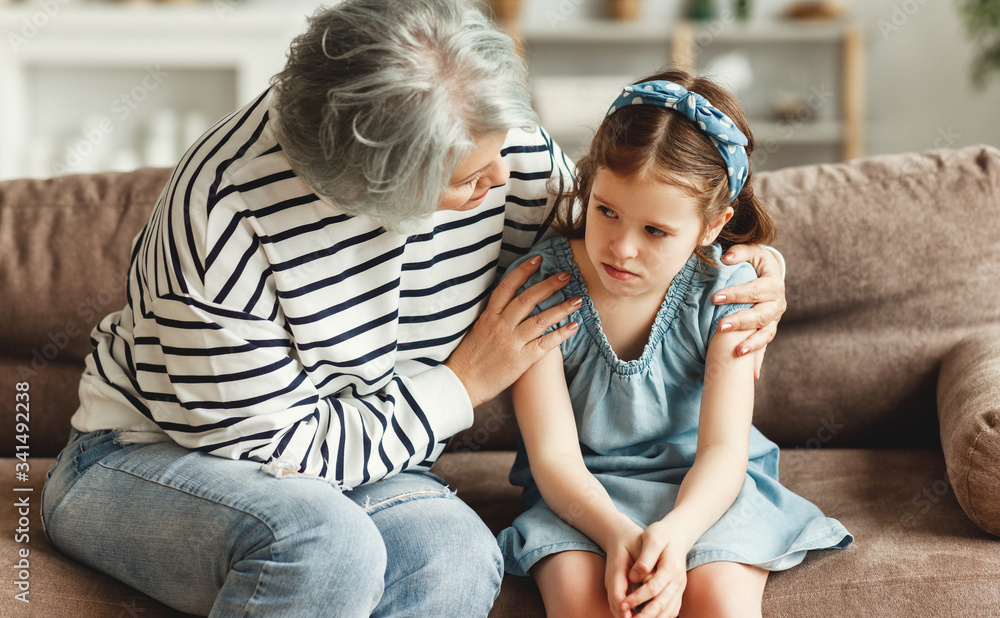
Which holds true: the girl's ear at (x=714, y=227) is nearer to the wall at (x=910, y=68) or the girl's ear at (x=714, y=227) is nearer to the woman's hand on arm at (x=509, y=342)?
the woman's hand on arm at (x=509, y=342)

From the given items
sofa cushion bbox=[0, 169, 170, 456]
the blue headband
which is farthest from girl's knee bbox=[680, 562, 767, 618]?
sofa cushion bbox=[0, 169, 170, 456]

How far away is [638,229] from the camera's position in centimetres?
111

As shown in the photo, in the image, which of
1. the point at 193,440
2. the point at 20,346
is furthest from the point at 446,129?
the point at 20,346

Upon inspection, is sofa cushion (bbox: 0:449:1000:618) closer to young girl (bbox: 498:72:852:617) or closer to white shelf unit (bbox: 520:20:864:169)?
young girl (bbox: 498:72:852:617)

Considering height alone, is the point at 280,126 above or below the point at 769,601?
above

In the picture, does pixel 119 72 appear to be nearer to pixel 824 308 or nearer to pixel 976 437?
pixel 824 308

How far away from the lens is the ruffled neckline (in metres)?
1.25

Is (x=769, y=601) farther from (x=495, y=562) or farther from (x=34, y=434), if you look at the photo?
(x=34, y=434)

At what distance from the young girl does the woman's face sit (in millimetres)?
161

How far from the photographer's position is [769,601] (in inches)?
42.9

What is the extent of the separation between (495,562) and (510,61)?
0.64m

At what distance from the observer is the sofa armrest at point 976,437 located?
115 cm

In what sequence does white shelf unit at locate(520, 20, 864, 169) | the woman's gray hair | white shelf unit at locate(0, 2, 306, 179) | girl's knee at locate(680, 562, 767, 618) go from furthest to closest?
white shelf unit at locate(520, 20, 864, 169) → white shelf unit at locate(0, 2, 306, 179) → girl's knee at locate(680, 562, 767, 618) → the woman's gray hair

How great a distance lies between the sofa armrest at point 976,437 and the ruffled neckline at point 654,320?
447mm
